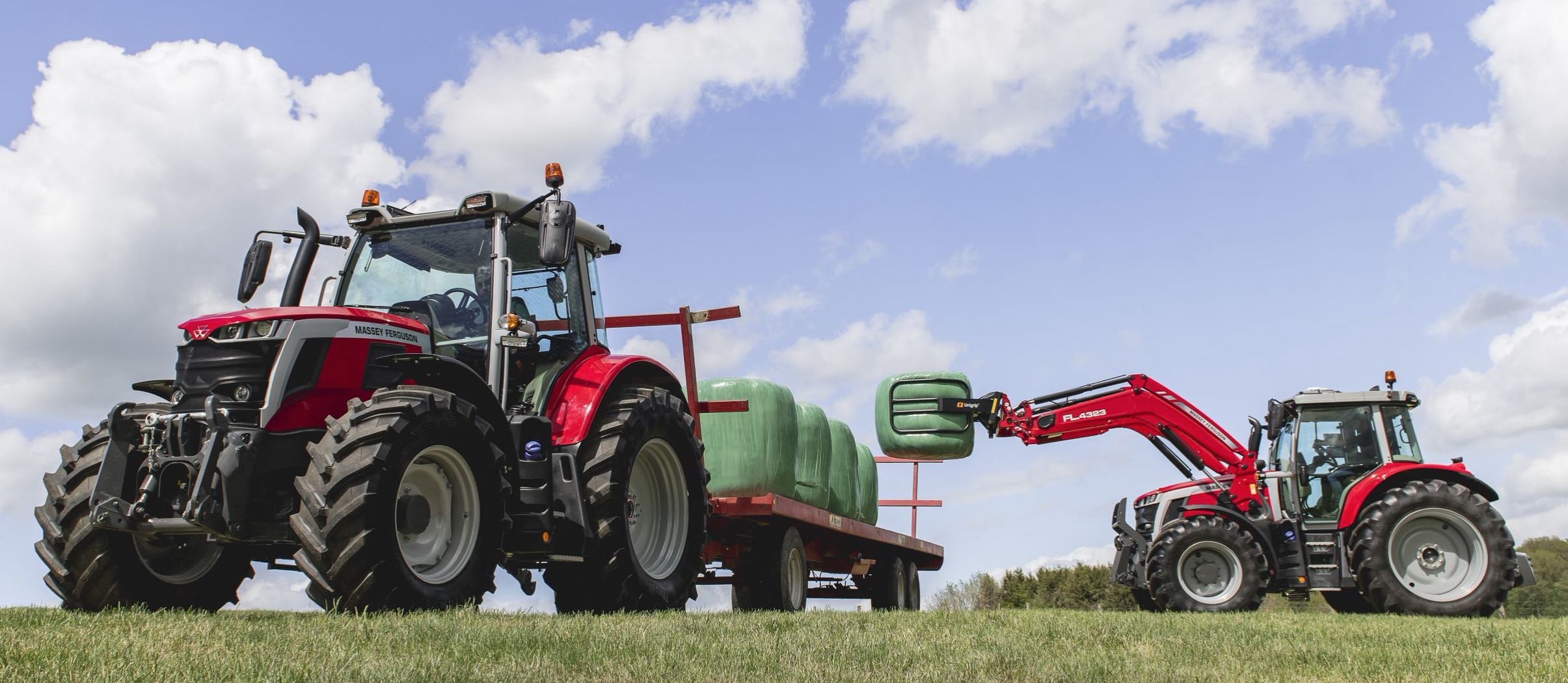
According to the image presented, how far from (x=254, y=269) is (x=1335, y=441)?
10.3 m

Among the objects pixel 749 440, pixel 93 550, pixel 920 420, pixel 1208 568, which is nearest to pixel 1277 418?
pixel 1208 568

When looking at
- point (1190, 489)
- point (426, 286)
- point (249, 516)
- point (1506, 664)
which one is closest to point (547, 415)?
point (426, 286)

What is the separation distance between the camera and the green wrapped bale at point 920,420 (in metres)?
13.3

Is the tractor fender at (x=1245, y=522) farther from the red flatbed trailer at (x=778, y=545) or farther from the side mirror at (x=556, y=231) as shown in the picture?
the side mirror at (x=556, y=231)

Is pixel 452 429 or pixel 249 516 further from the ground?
pixel 452 429

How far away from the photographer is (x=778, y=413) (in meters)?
10.3

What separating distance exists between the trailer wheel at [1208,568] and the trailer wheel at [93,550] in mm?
→ 8523

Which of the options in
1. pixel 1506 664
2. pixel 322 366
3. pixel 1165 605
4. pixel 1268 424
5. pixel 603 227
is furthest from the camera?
pixel 1268 424

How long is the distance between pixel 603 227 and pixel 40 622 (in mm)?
4454

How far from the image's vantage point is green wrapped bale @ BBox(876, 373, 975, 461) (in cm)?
1330

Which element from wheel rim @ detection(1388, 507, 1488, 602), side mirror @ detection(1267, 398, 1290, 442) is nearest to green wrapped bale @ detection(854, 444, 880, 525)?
side mirror @ detection(1267, 398, 1290, 442)

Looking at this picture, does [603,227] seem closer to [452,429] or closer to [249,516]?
[452,429]

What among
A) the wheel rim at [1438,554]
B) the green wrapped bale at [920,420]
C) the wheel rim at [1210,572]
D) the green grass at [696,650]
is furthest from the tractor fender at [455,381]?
the wheel rim at [1438,554]

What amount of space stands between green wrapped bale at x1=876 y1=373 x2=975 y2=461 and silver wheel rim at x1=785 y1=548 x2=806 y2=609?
2.68m
